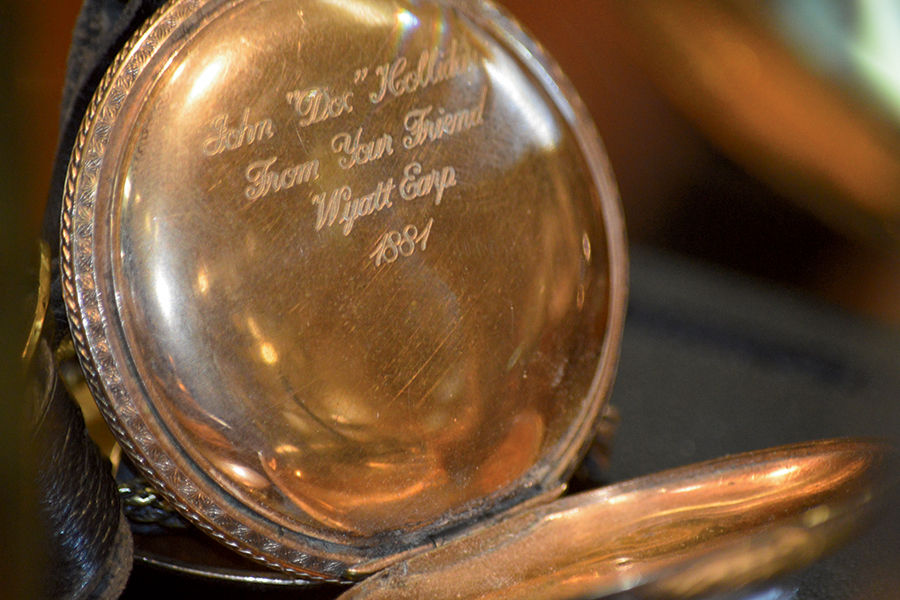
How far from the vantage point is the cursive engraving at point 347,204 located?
0.48 meters

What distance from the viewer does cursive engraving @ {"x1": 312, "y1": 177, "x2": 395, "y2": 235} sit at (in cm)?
→ 48

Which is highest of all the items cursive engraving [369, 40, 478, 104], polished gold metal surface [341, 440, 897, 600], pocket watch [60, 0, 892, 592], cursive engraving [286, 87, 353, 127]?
cursive engraving [369, 40, 478, 104]

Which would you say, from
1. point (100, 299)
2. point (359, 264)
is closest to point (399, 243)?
point (359, 264)

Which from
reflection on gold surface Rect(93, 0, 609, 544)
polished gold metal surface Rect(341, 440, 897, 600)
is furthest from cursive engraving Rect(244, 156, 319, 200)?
polished gold metal surface Rect(341, 440, 897, 600)

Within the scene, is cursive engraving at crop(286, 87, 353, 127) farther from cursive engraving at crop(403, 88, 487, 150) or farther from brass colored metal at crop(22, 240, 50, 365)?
brass colored metal at crop(22, 240, 50, 365)

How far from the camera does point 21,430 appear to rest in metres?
0.24

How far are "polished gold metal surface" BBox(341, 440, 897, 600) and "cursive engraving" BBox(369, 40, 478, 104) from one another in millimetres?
237

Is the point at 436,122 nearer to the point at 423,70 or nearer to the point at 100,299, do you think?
the point at 423,70

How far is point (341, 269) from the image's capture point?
1.59ft

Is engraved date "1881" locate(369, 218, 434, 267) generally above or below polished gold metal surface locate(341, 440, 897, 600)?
above

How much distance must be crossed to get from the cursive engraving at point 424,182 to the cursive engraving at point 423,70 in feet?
0.13

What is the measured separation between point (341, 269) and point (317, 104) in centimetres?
8

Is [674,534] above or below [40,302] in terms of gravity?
below

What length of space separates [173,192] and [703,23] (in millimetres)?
554
